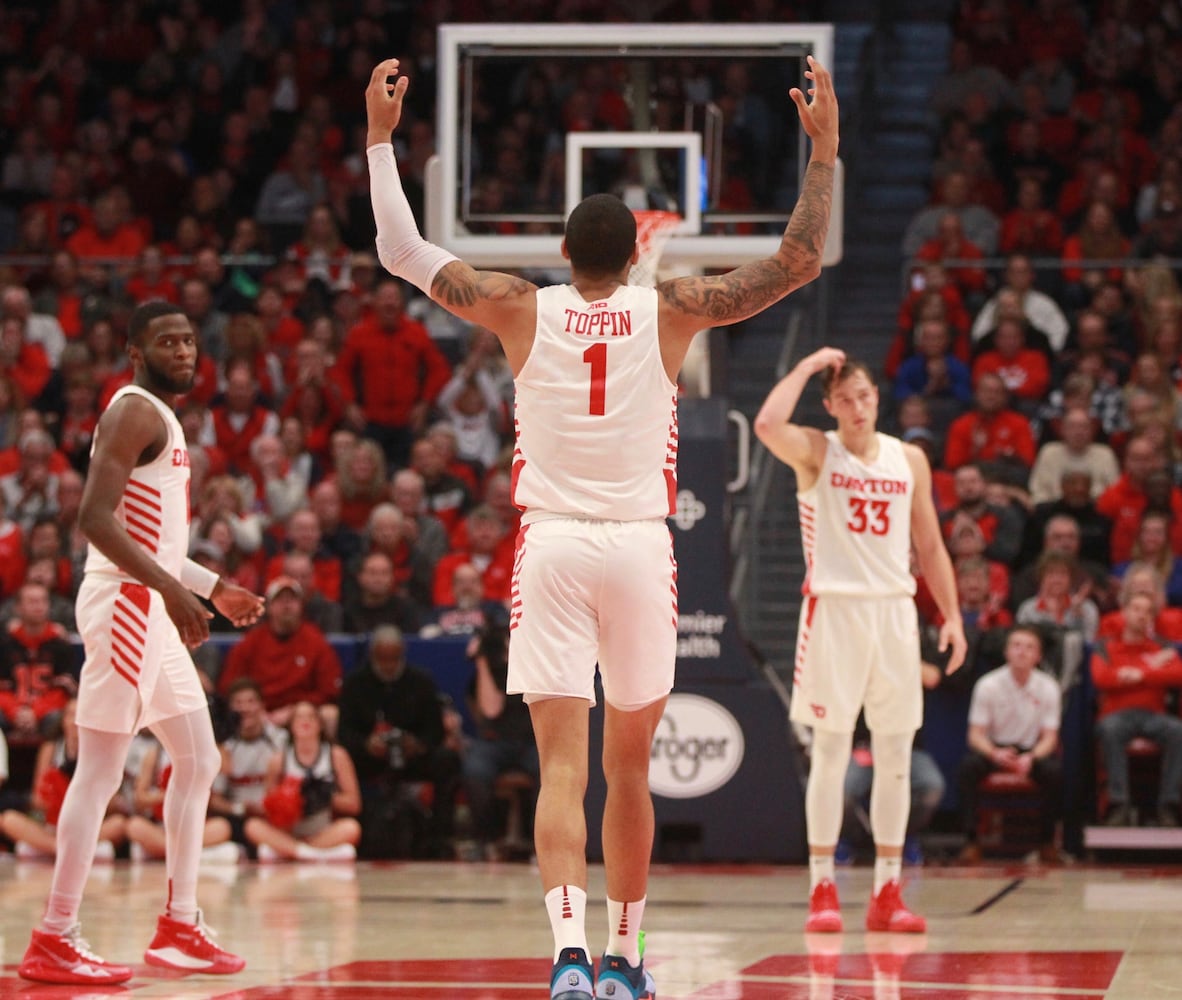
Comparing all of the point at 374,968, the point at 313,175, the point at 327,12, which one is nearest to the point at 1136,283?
the point at 313,175

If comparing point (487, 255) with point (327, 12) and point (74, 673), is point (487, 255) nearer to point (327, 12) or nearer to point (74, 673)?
point (74, 673)

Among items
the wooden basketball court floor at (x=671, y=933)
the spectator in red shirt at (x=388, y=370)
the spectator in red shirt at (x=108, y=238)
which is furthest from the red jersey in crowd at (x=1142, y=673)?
the spectator in red shirt at (x=108, y=238)

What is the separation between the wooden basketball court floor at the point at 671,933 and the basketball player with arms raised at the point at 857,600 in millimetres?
545

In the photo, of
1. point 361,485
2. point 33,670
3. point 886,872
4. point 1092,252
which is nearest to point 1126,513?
point 1092,252

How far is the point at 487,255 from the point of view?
447 inches

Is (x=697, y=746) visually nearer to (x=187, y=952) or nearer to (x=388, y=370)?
(x=187, y=952)

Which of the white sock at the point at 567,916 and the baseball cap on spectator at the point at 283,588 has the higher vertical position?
the baseball cap on spectator at the point at 283,588

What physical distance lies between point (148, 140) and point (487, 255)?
8.57 meters

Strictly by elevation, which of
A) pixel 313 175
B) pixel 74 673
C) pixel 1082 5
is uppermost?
pixel 1082 5

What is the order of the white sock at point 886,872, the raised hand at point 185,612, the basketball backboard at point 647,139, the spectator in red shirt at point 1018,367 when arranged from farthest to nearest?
the spectator in red shirt at point 1018,367, the basketball backboard at point 647,139, the white sock at point 886,872, the raised hand at point 185,612

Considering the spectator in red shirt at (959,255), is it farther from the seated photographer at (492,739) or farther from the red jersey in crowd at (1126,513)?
the seated photographer at (492,739)

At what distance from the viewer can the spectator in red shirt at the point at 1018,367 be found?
15094mm

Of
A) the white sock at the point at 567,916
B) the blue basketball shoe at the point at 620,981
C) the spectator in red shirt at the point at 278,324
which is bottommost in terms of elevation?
the blue basketball shoe at the point at 620,981

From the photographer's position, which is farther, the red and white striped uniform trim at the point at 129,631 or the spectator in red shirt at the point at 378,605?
the spectator in red shirt at the point at 378,605
